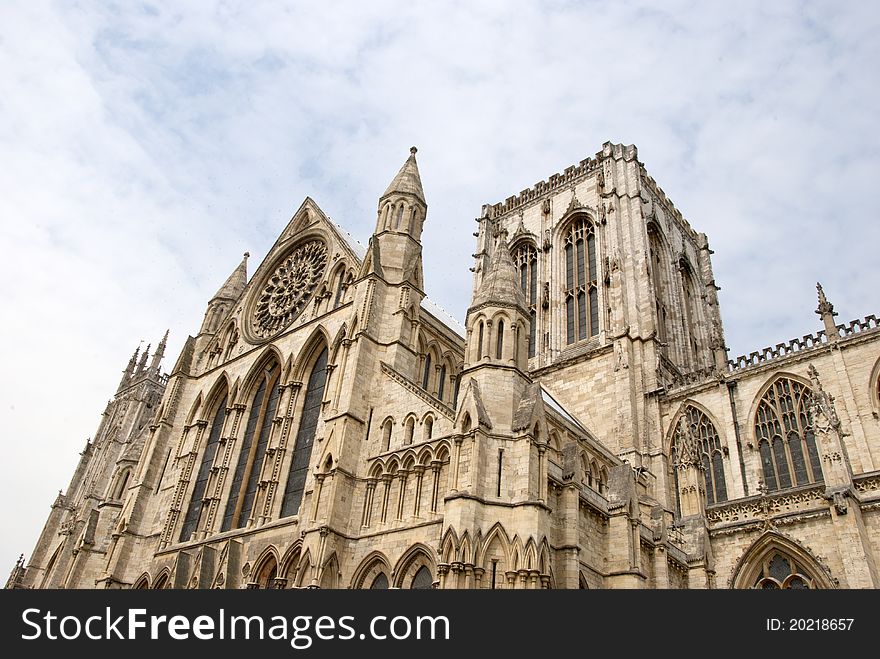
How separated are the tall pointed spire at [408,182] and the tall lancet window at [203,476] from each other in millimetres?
10446

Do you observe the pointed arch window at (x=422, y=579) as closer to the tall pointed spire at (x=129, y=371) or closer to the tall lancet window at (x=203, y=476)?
the tall lancet window at (x=203, y=476)

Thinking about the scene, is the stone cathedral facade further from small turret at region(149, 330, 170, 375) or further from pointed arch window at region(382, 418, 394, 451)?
small turret at region(149, 330, 170, 375)

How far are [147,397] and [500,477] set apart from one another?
54897 mm

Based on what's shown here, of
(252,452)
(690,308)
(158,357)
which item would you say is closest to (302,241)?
(252,452)

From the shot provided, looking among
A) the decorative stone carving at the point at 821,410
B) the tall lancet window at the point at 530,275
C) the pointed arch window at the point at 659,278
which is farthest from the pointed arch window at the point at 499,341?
the tall lancet window at the point at 530,275

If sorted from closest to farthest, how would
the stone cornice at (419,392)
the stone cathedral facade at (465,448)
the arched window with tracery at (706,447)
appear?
the stone cathedral facade at (465,448)
the stone cornice at (419,392)
the arched window with tracery at (706,447)

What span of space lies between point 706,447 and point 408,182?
16.9 m

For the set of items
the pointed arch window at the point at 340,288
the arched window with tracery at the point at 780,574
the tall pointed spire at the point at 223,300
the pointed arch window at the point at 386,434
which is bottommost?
the arched window with tracery at the point at 780,574

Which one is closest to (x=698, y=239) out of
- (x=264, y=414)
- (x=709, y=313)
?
(x=709, y=313)

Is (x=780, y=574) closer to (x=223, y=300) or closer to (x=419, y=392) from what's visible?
(x=419, y=392)

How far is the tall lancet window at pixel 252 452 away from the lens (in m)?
22.9
